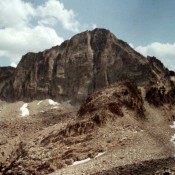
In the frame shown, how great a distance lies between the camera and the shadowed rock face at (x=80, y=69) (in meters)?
120

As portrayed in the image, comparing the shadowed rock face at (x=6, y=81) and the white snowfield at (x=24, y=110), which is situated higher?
the shadowed rock face at (x=6, y=81)

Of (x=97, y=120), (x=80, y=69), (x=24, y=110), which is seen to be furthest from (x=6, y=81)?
(x=97, y=120)

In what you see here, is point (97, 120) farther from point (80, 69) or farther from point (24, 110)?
point (80, 69)

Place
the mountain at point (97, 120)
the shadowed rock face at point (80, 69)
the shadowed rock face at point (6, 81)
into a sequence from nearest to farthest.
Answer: the mountain at point (97, 120) < the shadowed rock face at point (80, 69) < the shadowed rock face at point (6, 81)

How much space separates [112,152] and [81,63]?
87.8m

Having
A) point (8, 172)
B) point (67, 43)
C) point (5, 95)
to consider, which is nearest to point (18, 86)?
point (5, 95)

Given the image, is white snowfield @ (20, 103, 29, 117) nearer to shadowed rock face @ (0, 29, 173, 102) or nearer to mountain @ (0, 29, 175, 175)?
mountain @ (0, 29, 175, 175)

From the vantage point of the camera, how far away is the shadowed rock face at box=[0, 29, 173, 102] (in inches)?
4724

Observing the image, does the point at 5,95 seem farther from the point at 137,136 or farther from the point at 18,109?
the point at 137,136

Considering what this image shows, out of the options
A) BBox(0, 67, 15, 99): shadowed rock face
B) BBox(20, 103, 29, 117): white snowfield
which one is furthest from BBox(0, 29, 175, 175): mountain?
BBox(0, 67, 15, 99): shadowed rock face

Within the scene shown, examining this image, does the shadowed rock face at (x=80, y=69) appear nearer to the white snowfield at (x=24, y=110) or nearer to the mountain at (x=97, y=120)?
the mountain at (x=97, y=120)

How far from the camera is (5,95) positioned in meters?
135

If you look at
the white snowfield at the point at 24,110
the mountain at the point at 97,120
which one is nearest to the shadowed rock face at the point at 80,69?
the mountain at the point at 97,120

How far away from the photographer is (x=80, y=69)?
410 feet
